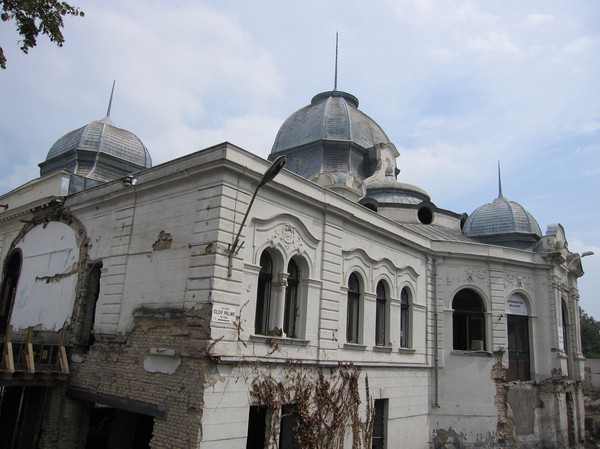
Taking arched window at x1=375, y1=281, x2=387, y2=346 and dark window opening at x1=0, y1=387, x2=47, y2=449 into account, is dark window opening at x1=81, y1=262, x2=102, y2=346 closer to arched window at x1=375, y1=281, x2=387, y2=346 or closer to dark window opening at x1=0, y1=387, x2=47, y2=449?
dark window opening at x1=0, y1=387, x2=47, y2=449

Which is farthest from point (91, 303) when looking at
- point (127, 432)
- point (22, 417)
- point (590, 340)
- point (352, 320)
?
point (590, 340)

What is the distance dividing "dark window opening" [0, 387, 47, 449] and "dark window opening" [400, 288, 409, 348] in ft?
37.2

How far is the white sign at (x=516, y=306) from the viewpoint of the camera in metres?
20.0

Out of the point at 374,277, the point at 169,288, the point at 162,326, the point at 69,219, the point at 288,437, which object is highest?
the point at 69,219

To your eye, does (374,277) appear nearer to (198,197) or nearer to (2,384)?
(198,197)

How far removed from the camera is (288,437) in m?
13.1

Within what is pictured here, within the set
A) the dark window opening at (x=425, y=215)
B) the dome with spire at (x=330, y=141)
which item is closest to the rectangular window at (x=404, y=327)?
the dark window opening at (x=425, y=215)

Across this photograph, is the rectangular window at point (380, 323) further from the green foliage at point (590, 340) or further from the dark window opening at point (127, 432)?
the green foliage at point (590, 340)

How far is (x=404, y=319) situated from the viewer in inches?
715

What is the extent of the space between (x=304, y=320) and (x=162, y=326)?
143 inches

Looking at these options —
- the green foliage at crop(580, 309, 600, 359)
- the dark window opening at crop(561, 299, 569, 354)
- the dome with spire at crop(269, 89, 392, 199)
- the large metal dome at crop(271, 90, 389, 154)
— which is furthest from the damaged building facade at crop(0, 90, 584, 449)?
the green foliage at crop(580, 309, 600, 359)

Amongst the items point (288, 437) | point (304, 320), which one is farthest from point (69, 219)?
point (288, 437)

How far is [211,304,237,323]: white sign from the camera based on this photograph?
35.9 feet

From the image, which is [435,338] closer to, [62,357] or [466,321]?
[466,321]
